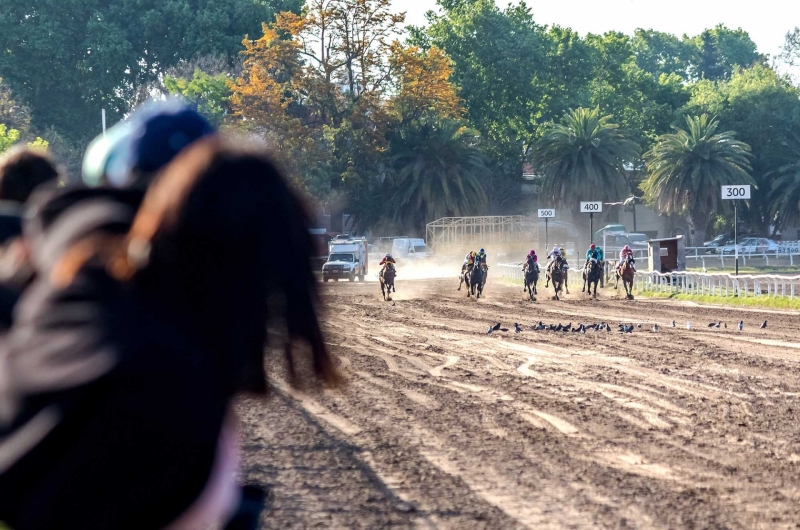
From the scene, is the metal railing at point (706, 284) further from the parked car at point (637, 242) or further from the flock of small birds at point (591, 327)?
the parked car at point (637, 242)

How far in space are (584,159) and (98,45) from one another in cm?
3109

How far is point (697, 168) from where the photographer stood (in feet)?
211

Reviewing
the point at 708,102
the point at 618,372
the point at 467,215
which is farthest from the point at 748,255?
the point at 618,372

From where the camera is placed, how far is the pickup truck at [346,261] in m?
49.6

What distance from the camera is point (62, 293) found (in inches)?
61.2

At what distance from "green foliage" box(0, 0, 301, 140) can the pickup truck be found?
2552cm

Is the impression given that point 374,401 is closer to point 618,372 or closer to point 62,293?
point 618,372

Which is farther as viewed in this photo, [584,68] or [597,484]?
[584,68]

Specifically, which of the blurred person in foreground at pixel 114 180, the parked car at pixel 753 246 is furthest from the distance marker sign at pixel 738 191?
the blurred person in foreground at pixel 114 180

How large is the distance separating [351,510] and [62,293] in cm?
565

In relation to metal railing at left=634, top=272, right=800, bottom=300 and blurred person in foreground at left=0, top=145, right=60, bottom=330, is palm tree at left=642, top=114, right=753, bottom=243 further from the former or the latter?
blurred person in foreground at left=0, top=145, right=60, bottom=330

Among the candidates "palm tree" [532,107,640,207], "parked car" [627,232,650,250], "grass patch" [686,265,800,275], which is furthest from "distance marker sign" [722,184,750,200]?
"palm tree" [532,107,640,207]

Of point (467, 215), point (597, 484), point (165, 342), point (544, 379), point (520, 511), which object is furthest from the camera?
point (467, 215)

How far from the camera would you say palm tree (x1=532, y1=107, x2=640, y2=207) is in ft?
228
